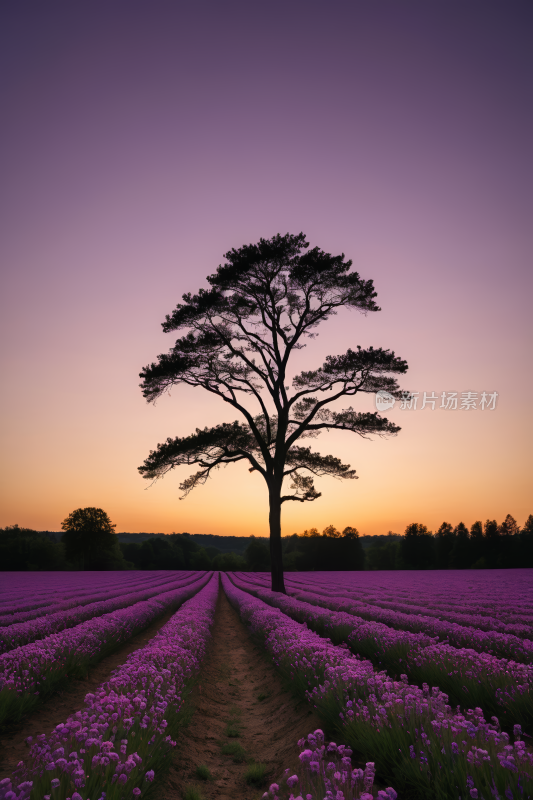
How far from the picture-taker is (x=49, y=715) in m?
5.75

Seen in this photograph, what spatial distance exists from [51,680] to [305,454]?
49.7 ft

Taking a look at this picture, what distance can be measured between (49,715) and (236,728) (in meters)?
2.77

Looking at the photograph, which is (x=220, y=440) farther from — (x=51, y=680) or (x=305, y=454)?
(x=51, y=680)

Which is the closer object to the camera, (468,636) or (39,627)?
(468,636)

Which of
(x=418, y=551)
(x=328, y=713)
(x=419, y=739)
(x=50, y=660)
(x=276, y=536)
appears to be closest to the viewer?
(x=419, y=739)

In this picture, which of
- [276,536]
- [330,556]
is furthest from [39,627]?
[330,556]

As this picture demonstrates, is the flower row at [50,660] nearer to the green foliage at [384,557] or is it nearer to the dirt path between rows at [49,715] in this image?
the dirt path between rows at [49,715]

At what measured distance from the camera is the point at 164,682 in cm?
504

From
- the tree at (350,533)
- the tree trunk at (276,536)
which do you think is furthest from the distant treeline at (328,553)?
the tree trunk at (276,536)

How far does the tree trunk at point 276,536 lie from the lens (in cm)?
1789

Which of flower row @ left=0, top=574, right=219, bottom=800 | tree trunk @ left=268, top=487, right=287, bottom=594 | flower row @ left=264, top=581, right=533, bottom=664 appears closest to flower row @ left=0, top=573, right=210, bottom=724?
flower row @ left=0, top=574, right=219, bottom=800

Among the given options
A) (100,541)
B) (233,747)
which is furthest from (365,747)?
(100,541)

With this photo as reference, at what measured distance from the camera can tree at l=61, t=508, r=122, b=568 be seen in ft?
243

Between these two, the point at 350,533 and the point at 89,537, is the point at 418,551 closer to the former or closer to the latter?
the point at 350,533
